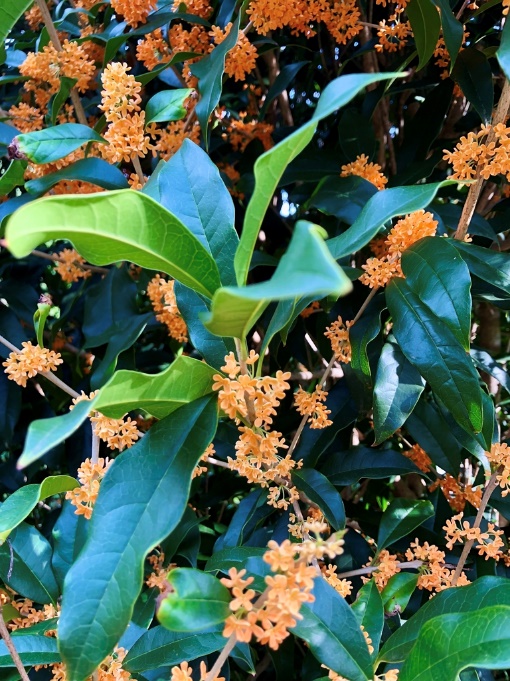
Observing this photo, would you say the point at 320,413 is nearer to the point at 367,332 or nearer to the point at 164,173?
the point at 367,332

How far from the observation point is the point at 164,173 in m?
0.77

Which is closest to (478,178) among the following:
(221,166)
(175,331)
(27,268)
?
(175,331)

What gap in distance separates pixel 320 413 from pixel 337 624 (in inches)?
13.8

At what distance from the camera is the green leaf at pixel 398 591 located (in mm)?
937

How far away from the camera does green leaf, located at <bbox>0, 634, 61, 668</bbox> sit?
2.68 ft

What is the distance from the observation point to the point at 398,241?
91 cm

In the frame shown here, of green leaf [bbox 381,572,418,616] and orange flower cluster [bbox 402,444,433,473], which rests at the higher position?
green leaf [bbox 381,572,418,616]

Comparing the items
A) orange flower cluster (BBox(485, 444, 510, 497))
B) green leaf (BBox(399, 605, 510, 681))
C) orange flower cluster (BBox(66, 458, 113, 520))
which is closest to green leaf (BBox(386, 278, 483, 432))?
orange flower cluster (BBox(485, 444, 510, 497))

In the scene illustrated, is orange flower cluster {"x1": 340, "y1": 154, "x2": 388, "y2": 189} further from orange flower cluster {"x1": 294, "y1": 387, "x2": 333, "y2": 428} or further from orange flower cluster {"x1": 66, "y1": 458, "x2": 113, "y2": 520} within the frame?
orange flower cluster {"x1": 66, "y1": 458, "x2": 113, "y2": 520}

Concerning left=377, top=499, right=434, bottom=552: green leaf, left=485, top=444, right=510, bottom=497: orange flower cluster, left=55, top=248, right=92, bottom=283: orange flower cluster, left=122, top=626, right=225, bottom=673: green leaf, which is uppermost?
left=55, top=248, right=92, bottom=283: orange flower cluster

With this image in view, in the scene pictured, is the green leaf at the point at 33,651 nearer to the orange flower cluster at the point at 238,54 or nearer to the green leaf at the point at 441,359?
the green leaf at the point at 441,359

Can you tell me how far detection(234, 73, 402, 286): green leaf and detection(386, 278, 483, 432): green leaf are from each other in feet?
1.02

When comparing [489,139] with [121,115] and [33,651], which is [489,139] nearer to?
[121,115]

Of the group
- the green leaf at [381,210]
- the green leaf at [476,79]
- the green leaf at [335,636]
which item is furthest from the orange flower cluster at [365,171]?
the green leaf at [335,636]
